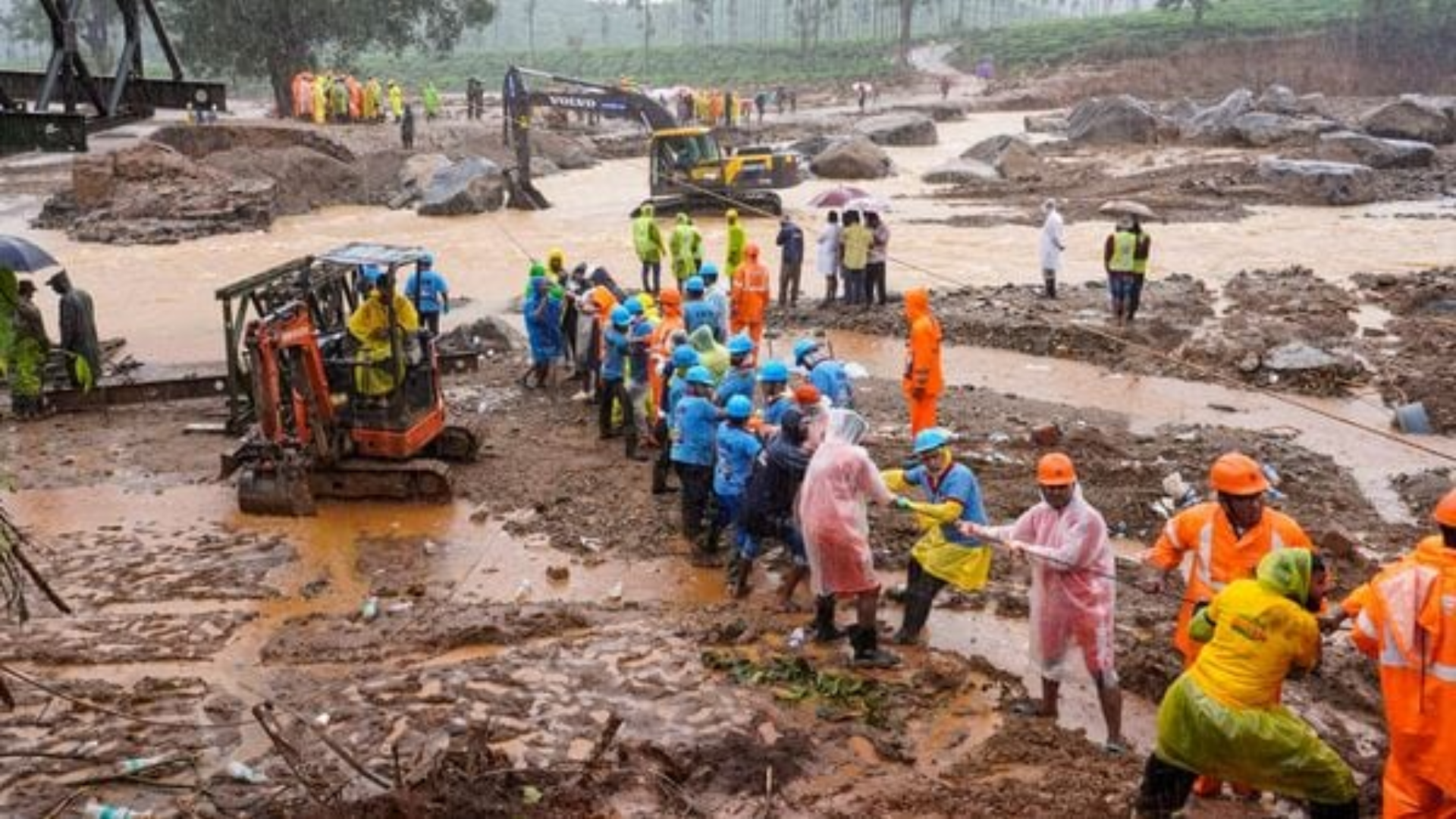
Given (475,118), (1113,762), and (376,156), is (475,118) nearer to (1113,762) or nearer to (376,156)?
(376,156)

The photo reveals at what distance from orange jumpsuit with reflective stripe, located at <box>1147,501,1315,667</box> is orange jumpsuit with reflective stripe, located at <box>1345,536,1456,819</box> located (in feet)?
2.85

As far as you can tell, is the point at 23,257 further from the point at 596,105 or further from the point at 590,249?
the point at 596,105

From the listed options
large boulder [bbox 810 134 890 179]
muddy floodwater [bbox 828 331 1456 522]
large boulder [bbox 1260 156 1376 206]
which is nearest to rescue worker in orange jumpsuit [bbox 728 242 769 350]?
muddy floodwater [bbox 828 331 1456 522]

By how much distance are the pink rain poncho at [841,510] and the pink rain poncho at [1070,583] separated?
1032 mm

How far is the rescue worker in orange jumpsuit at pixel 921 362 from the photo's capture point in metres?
10.7

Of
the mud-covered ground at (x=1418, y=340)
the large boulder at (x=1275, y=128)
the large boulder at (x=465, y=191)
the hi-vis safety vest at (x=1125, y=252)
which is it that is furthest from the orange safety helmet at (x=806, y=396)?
the large boulder at (x=1275, y=128)

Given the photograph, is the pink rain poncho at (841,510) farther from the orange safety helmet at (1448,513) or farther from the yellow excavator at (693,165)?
the yellow excavator at (693,165)

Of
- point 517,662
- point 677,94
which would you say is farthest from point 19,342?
point 677,94

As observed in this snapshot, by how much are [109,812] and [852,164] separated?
32.8 meters

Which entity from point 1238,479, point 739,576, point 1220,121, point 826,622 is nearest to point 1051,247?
point 739,576

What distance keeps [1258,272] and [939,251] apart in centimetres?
566

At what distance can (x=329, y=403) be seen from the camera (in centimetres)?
993

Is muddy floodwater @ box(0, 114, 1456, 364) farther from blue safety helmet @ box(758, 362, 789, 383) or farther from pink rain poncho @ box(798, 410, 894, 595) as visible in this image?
pink rain poncho @ box(798, 410, 894, 595)

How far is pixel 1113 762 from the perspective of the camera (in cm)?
609
